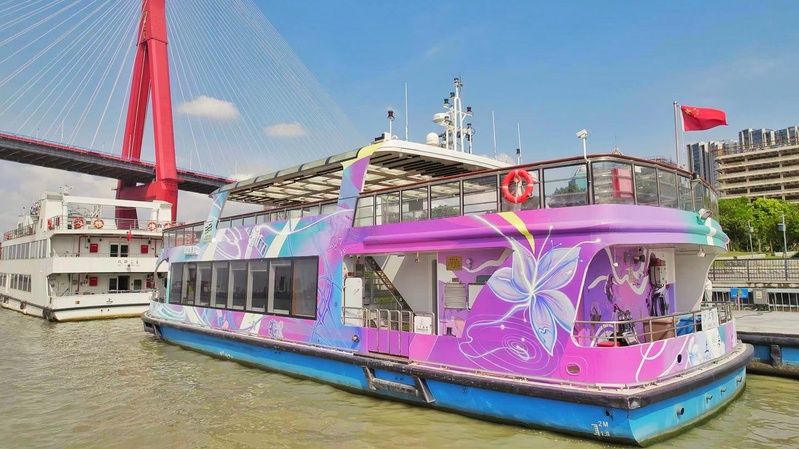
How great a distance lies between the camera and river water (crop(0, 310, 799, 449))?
22.1 feet

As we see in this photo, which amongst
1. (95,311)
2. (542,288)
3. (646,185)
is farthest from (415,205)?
(95,311)

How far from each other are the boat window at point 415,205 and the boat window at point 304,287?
2292 mm

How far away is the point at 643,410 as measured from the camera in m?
6.08

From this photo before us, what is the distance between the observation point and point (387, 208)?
881cm

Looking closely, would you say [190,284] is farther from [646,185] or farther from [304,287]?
[646,185]

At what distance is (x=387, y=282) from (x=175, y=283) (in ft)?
25.5

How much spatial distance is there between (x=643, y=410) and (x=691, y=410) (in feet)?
3.97

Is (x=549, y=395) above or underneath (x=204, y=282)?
underneath

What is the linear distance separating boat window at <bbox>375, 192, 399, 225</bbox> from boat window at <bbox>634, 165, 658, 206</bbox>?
366 cm

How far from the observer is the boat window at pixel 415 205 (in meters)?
8.38

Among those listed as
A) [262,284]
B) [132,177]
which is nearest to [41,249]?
[262,284]

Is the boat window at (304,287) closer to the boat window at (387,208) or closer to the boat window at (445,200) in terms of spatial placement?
the boat window at (387,208)

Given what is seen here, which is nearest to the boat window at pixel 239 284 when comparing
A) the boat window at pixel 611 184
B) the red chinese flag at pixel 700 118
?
the boat window at pixel 611 184

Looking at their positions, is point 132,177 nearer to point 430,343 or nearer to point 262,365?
point 262,365
